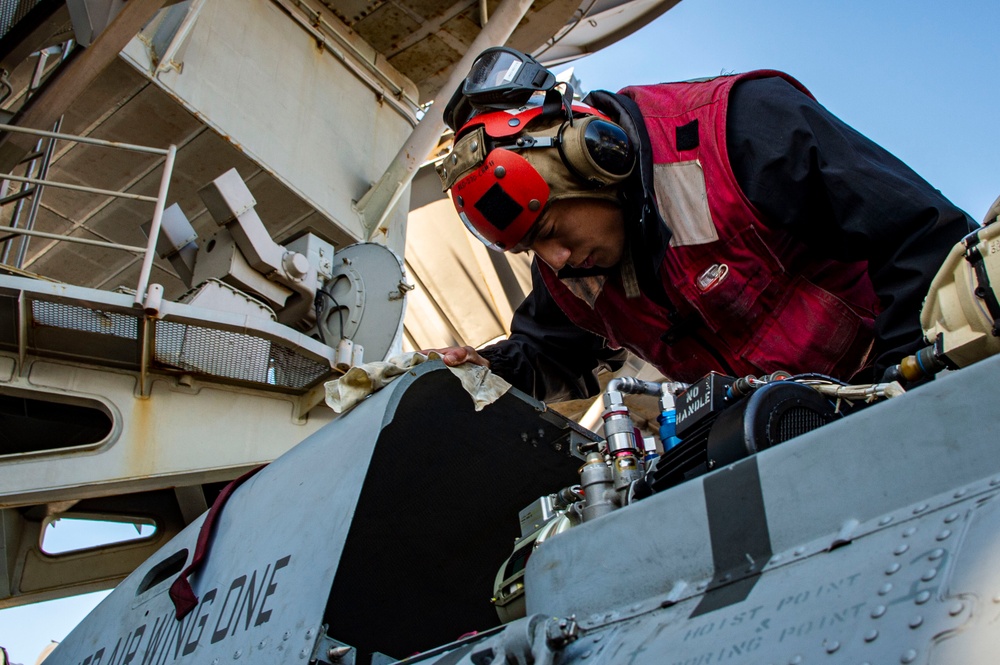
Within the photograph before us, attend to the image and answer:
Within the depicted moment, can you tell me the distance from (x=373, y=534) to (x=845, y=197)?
1629mm

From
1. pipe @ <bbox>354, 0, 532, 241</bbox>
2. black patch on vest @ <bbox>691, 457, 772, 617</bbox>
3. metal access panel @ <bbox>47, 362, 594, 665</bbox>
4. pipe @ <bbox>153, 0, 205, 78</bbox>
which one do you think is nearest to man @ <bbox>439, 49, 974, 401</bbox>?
metal access panel @ <bbox>47, 362, 594, 665</bbox>

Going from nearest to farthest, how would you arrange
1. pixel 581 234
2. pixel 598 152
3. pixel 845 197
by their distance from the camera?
1. pixel 845 197
2. pixel 598 152
3. pixel 581 234

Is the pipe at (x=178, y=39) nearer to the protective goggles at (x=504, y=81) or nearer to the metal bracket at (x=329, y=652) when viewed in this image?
the protective goggles at (x=504, y=81)

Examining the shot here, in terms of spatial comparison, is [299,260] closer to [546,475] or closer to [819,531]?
[546,475]

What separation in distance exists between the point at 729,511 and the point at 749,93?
160 centimetres

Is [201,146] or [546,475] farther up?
[201,146]

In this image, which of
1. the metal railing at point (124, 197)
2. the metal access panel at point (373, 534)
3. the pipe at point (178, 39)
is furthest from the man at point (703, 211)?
the pipe at point (178, 39)

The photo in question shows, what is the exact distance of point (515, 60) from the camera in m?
3.09

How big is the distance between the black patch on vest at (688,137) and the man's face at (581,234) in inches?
11.8

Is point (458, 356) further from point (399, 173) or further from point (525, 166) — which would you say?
point (399, 173)

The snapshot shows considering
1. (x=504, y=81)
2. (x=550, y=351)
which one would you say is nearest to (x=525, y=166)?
(x=504, y=81)

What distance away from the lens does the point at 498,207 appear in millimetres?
2902

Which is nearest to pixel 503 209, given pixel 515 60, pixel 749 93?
pixel 515 60

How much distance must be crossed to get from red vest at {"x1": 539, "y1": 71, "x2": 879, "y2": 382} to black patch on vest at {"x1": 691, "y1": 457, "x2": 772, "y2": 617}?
4.08 ft
